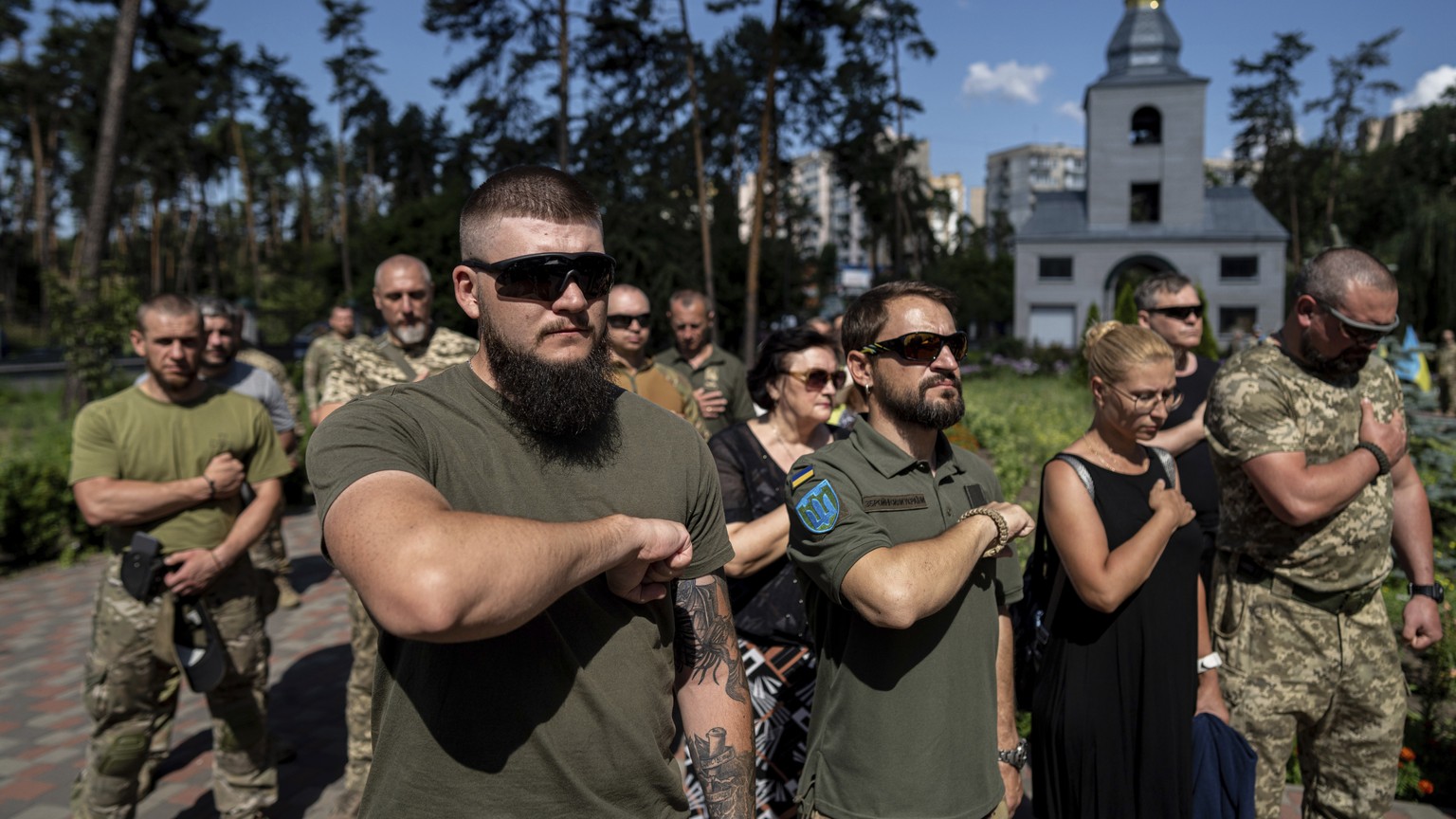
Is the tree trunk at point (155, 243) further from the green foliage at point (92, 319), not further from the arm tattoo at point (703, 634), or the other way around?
the arm tattoo at point (703, 634)

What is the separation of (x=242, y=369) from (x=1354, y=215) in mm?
61464

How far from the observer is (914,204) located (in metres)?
40.7

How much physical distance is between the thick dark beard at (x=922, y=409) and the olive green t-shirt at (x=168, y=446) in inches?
120

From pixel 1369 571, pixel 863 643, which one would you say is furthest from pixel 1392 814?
pixel 863 643

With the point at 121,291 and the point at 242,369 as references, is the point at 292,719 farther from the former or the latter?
the point at 121,291

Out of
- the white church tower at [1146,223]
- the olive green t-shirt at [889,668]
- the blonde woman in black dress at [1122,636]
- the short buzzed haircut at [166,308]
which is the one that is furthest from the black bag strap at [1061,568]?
the white church tower at [1146,223]

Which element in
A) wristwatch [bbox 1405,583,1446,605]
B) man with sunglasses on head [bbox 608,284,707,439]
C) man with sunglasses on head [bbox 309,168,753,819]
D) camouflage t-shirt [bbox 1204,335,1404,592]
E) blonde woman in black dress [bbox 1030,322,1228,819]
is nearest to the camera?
man with sunglasses on head [bbox 309,168,753,819]

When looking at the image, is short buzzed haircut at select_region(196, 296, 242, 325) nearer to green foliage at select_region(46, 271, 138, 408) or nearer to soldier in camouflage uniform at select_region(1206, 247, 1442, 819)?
soldier in camouflage uniform at select_region(1206, 247, 1442, 819)

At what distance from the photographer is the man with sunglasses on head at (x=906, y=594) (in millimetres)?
2311

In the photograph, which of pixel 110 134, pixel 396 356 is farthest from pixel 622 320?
pixel 110 134

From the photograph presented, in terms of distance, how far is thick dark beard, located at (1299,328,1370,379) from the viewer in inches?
134

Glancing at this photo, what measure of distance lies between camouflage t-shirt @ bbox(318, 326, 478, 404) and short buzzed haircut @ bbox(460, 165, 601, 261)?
2439 millimetres

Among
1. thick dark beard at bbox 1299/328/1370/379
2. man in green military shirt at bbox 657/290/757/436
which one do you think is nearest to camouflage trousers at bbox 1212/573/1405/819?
thick dark beard at bbox 1299/328/1370/379

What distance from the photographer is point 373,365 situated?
4.41 metres
